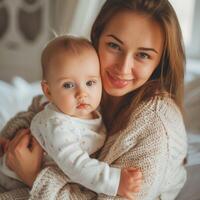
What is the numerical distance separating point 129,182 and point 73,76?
32 cm

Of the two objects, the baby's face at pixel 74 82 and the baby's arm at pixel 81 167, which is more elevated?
the baby's face at pixel 74 82

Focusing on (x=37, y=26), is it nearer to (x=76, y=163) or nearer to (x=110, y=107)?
(x=110, y=107)

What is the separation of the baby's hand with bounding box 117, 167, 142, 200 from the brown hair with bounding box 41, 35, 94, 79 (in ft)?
1.15

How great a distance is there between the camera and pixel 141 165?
3.71 feet

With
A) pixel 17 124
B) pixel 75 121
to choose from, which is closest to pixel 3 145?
pixel 17 124

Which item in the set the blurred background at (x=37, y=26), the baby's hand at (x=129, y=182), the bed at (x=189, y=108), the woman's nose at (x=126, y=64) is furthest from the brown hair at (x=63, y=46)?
the blurred background at (x=37, y=26)

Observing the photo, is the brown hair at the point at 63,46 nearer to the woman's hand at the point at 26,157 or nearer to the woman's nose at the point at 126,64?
the woman's nose at the point at 126,64

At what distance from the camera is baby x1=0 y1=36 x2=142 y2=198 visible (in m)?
1.09

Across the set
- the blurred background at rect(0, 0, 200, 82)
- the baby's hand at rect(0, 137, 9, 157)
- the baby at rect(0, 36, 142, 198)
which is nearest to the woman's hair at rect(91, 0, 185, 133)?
the baby at rect(0, 36, 142, 198)

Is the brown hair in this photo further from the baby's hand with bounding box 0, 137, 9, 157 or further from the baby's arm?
the baby's hand with bounding box 0, 137, 9, 157

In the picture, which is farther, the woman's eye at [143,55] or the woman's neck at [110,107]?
the woman's neck at [110,107]

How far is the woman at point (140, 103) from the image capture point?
3.76 feet

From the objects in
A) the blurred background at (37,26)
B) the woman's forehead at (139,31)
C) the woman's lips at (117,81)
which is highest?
the woman's forehead at (139,31)

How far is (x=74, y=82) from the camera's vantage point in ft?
3.76
